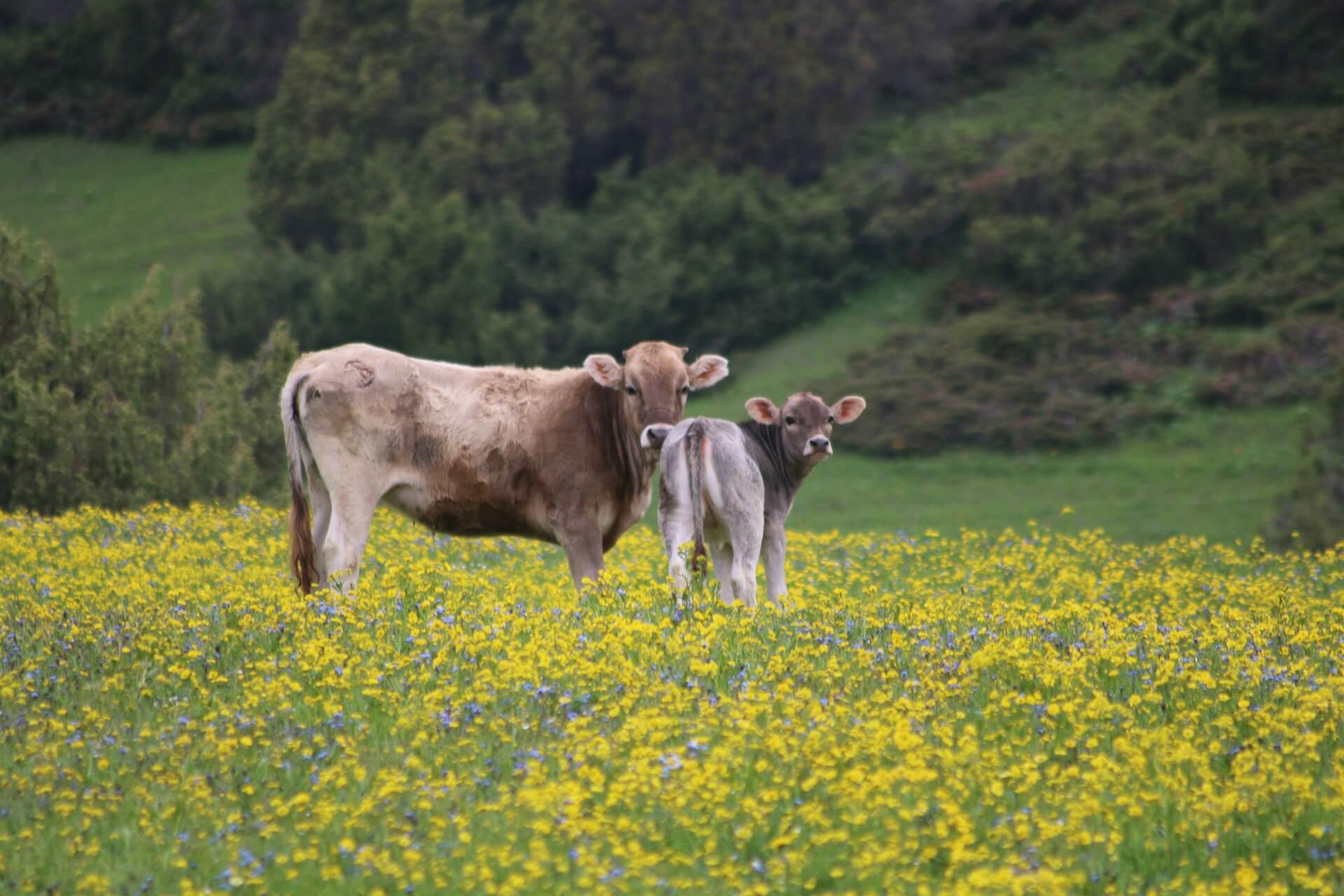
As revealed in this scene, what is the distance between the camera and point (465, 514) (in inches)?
525

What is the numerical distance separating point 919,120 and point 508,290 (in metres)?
16.0

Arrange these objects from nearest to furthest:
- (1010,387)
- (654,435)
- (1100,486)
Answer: (654,435)
(1100,486)
(1010,387)

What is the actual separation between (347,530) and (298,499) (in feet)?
1.65

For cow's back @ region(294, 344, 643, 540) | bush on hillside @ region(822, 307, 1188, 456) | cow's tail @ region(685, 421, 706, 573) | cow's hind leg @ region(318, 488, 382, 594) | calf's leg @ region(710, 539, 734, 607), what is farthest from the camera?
bush on hillside @ region(822, 307, 1188, 456)

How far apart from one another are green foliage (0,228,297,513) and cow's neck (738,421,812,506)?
1107cm

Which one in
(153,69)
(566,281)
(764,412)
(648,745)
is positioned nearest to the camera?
(648,745)

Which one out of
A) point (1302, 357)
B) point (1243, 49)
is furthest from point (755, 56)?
point (1302, 357)

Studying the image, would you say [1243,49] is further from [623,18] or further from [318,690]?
[318,690]

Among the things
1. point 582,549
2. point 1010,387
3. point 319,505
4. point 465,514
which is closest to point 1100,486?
point 1010,387

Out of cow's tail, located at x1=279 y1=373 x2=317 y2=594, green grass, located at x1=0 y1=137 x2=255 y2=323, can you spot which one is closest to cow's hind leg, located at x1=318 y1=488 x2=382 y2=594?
cow's tail, located at x1=279 y1=373 x2=317 y2=594

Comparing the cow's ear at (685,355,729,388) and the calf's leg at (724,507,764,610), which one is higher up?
the cow's ear at (685,355,729,388)

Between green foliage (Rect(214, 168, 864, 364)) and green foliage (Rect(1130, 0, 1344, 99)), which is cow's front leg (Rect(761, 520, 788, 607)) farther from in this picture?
green foliage (Rect(1130, 0, 1344, 99))

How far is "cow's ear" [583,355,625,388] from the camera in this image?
43.8ft

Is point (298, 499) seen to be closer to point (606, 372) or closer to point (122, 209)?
point (606, 372)
